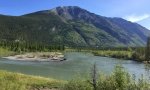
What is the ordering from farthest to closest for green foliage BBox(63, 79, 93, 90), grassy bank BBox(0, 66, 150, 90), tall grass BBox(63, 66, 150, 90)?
green foliage BBox(63, 79, 93, 90)
grassy bank BBox(0, 66, 150, 90)
tall grass BBox(63, 66, 150, 90)

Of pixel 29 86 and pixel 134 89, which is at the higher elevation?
pixel 134 89

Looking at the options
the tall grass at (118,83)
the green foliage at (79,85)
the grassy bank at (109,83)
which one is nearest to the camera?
the tall grass at (118,83)

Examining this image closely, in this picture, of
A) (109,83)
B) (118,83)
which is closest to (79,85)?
(109,83)

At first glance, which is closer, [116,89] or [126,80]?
[116,89]

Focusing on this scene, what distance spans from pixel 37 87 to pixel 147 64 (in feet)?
117

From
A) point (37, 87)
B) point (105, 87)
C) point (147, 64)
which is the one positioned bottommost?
point (37, 87)

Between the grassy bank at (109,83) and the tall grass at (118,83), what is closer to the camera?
the tall grass at (118,83)

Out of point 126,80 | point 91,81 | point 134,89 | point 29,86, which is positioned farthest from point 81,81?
point 29,86

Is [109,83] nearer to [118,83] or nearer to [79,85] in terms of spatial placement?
[118,83]

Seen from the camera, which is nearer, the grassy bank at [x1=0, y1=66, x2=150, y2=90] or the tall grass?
the tall grass

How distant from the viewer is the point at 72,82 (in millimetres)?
29531

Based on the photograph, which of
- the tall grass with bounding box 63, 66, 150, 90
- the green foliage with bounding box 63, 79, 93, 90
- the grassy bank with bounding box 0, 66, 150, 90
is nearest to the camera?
the tall grass with bounding box 63, 66, 150, 90

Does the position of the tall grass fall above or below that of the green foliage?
above

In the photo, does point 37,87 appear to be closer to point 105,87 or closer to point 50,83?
point 50,83
